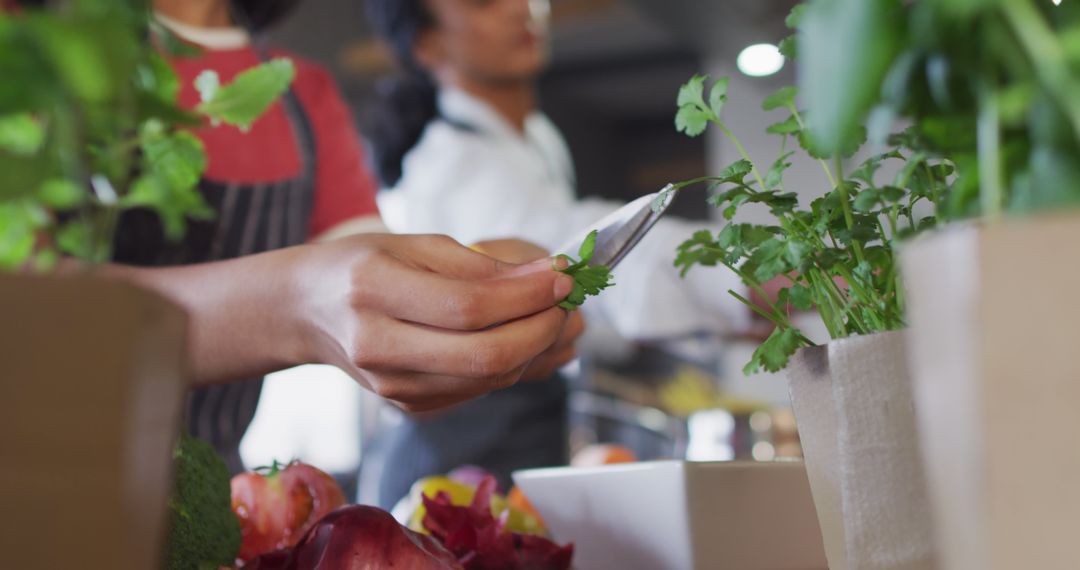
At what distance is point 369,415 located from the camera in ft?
13.8

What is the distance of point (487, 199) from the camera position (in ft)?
6.11

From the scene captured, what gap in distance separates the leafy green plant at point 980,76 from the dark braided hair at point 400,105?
169 cm

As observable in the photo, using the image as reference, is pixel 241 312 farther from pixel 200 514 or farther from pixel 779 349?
pixel 779 349

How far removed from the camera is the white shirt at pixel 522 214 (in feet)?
5.62

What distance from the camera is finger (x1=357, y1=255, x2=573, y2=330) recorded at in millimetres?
521

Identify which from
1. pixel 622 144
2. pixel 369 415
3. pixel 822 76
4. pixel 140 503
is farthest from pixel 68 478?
pixel 622 144

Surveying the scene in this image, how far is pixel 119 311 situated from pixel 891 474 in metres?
0.28

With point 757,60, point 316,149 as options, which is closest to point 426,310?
point 316,149

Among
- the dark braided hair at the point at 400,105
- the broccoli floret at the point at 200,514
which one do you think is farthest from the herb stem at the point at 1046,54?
the dark braided hair at the point at 400,105

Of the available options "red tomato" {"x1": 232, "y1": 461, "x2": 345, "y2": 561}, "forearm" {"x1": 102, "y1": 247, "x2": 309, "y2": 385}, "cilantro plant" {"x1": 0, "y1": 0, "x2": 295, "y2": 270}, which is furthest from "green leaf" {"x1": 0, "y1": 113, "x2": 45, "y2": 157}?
"red tomato" {"x1": 232, "y1": 461, "x2": 345, "y2": 561}

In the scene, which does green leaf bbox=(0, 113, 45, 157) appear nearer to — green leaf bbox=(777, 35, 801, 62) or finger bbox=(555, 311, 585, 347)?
green leaf bbox=(777, 35, 801, 62)

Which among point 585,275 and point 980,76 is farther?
point 585,275

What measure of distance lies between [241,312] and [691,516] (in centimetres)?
26

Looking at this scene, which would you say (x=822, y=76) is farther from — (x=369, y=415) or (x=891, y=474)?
(x=369, y=415)
